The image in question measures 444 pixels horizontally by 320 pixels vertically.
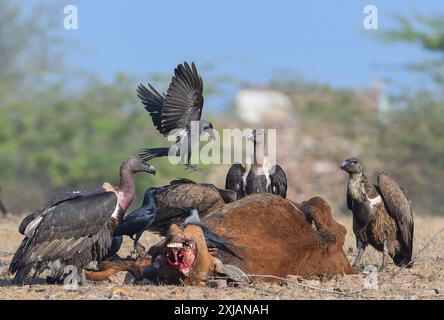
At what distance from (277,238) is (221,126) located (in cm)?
1815

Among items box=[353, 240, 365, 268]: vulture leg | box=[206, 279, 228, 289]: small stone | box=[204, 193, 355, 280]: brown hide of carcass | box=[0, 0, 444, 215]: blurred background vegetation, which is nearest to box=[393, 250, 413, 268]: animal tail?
box=[353, 240, 365, 268]: vulture leg

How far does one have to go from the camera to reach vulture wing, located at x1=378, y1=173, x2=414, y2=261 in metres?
7.44

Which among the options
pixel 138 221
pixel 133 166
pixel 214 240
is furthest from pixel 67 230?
pixel 138 221

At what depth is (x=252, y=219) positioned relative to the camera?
651cm

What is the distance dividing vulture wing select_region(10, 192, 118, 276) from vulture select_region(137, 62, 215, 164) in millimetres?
2099

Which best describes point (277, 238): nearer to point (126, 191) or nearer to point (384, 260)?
point (126, 191)

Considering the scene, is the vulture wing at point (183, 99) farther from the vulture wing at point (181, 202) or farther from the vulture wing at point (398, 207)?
the vulture wing at point (398, 207)

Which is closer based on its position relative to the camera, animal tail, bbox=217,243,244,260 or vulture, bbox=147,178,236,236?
animal tail, bbox=217,243,244,260

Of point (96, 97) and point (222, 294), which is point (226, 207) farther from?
point (96, 97)

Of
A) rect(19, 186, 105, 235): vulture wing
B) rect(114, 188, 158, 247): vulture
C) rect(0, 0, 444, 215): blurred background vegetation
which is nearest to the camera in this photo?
rect(19, 186, 105, 235): vulture wing

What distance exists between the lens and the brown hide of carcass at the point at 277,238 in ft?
20.7

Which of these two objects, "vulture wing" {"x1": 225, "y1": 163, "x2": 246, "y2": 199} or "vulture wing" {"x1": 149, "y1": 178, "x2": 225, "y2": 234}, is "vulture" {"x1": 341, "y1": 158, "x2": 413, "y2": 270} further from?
"vulture wing" {"x1": 225, "y1": 163, "x2": 246, "y2": 199}

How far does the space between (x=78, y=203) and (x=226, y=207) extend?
1011 mm
